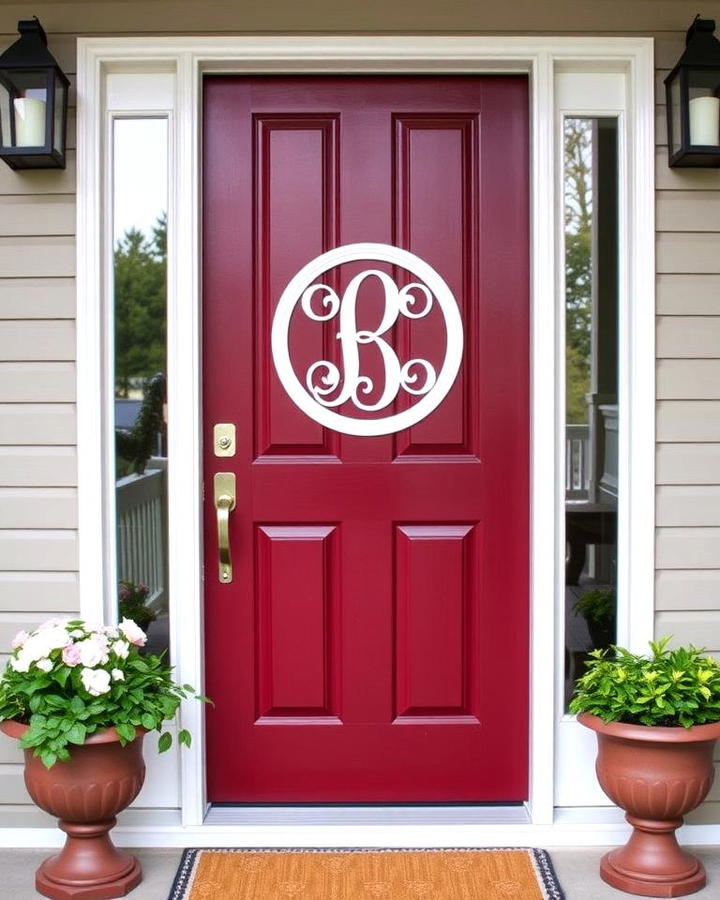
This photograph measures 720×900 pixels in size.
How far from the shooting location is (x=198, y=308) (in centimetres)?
272

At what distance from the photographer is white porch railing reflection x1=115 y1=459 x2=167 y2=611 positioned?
9.03ft

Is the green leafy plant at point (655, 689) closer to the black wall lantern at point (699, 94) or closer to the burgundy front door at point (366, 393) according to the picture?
the burgundy front door at point (366, 393)

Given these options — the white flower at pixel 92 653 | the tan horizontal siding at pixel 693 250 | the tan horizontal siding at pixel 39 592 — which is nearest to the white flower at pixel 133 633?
the white flower at pixel 92 653

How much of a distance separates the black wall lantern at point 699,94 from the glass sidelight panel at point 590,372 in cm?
20

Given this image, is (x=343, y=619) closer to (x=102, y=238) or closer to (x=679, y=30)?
(x=102, y=238)

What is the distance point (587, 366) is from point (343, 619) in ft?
3.07

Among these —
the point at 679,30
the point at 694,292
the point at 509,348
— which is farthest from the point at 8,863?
the point at 679,30

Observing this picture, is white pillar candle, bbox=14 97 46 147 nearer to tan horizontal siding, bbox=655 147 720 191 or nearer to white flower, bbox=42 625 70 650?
white flower, bbox=42 625 70 650

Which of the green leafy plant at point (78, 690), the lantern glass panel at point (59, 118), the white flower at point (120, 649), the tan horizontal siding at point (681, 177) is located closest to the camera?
the green leafy plant at point (78, 690)


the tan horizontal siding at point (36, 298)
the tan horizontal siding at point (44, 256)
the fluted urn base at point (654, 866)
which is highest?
the tan horizontal siding at point (44, 256)

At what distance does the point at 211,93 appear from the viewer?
2787 mm

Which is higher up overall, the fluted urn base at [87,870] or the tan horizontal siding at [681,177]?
the tan horizontal siding at [681,177]

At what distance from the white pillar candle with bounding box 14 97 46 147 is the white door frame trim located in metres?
0.12

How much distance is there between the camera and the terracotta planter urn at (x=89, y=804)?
2426 millimetres
